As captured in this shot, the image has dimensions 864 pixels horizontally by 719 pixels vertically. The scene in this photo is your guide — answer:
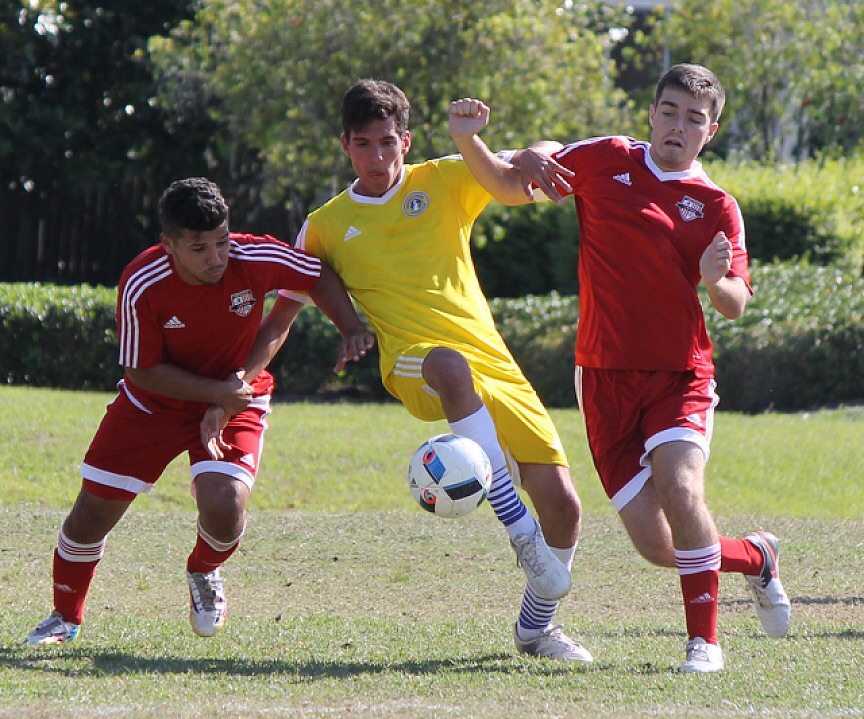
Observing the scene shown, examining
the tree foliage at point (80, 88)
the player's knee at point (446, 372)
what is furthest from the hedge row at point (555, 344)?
the player's knee at point (446, 372)

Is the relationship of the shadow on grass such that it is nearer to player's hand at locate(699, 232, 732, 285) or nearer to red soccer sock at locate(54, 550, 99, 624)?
red soccer sock at locate(54, 550, 99, 624)

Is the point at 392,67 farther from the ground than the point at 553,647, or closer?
farther from the ground

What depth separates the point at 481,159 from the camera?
5.75m

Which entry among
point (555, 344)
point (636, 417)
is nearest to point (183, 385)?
point (636, 417)

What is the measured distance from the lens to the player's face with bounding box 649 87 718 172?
554 cm

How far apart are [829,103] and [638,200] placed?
20.3 meters

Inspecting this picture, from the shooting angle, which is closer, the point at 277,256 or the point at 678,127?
the point at 678,127

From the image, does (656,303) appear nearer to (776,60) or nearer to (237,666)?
(237,666)

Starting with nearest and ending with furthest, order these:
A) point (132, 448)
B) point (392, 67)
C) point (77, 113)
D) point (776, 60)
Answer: point (132, 448), point (392, 67), point (77, 113), point (776, 60)

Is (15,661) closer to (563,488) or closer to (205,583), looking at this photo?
(205,583)

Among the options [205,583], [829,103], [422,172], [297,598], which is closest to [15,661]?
[205,583]

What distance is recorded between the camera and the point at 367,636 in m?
6.09

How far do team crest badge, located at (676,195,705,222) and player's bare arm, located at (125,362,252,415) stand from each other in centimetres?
201

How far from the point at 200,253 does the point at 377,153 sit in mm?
901
